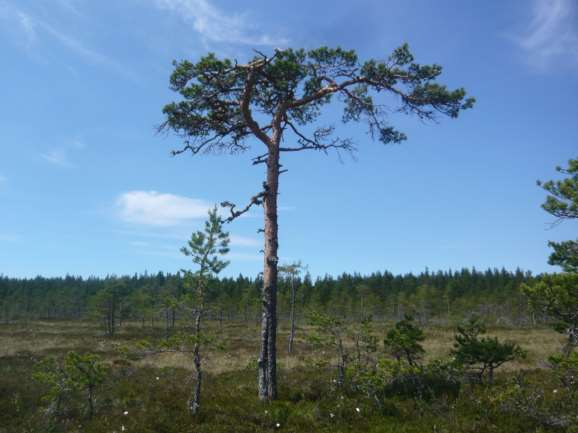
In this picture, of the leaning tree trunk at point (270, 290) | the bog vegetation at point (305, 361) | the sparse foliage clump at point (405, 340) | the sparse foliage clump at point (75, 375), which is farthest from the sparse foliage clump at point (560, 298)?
the sparse foliage clump at point (75, 375)

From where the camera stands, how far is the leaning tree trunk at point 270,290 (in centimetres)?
980

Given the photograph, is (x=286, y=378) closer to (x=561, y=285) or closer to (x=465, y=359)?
(x=465, y=359)

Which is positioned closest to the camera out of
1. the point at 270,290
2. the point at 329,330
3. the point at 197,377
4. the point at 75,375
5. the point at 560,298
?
the point at 560,298

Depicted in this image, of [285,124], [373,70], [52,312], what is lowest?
[52,312]

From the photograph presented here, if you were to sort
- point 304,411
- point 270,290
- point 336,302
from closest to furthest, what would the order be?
point 304,411 < point 270,290 < point 336,302

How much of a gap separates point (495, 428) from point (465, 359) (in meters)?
3.87

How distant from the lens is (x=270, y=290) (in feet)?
34.1

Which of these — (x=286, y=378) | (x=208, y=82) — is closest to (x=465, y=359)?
(x=286, y=378)

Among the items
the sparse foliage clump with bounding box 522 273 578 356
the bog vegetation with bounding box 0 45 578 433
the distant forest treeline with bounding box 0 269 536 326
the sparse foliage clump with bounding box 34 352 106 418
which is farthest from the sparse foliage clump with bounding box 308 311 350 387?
the distant forest treeline with bounding box 0 269 536 326

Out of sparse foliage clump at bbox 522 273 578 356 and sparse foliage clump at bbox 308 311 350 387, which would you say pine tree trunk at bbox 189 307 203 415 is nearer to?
sparse foliage clump at bbox 308 311 350 387

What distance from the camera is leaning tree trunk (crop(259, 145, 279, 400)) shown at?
9797 mm

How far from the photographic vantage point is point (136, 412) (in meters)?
9.22

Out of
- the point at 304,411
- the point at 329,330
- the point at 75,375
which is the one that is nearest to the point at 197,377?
the point at 304,411

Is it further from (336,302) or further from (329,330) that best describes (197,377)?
(336,302)
